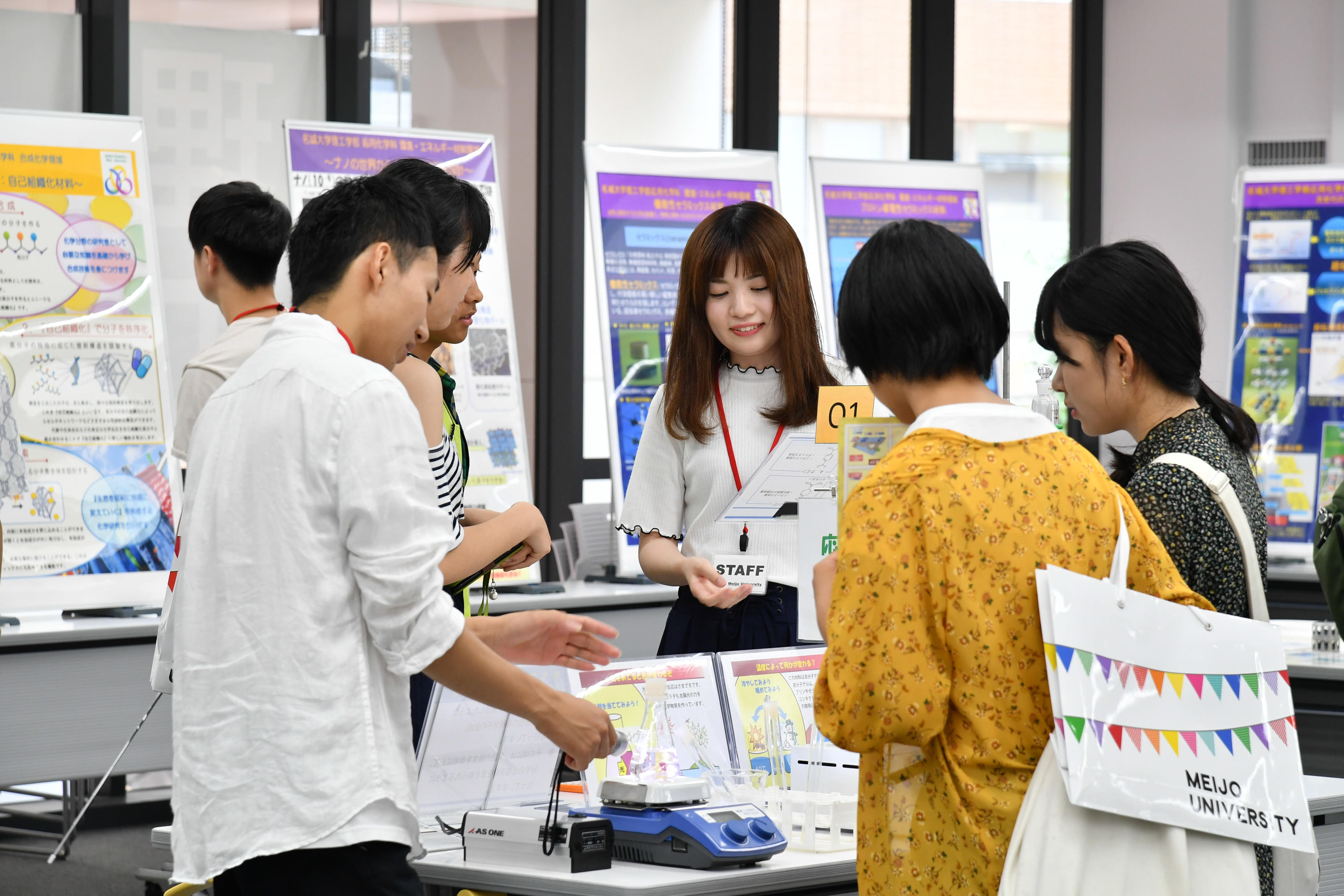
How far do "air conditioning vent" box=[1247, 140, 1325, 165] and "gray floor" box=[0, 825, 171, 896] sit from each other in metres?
5.92

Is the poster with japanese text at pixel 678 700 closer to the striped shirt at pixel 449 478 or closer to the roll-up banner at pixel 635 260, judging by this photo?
the striped shirt at pixel 449 478

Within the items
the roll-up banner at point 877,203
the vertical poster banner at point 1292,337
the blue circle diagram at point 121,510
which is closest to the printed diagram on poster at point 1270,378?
the vertical poster banner at point 1292,337

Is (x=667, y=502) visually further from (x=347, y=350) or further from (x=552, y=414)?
(x=552, y=414)

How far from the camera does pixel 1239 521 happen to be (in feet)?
5.99

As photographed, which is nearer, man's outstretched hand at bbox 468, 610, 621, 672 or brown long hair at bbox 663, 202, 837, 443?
man's outstretched hand at bbox 468, 610, 621, 672

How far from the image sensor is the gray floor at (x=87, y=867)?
4.36 metres

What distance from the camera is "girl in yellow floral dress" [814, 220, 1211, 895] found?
4.74ft

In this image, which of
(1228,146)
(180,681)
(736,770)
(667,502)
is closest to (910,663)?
(180,681)

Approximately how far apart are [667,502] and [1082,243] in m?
5.32

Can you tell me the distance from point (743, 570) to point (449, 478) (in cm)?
68

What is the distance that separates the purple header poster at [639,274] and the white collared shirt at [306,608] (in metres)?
3.66

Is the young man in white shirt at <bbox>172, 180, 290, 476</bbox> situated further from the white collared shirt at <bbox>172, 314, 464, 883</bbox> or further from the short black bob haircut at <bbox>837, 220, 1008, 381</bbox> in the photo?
the short black bob haircut at <bbox>837, 220, 1008, 381</bbox>

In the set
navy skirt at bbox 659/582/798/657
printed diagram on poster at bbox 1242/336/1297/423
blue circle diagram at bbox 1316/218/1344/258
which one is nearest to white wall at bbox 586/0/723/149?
printed diagram on poster at bbox 1242/336/1297/423

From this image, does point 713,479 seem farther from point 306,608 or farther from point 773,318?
point 306,608
